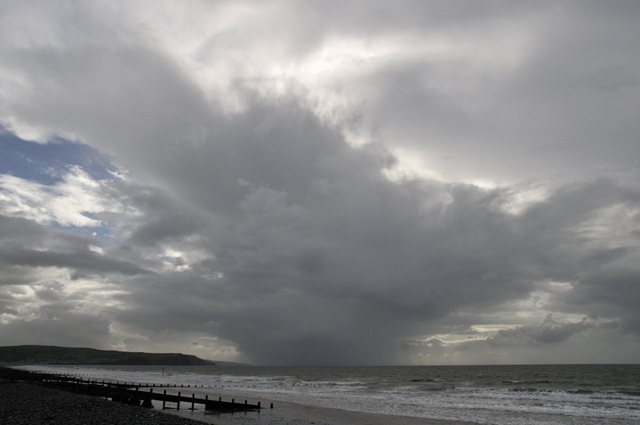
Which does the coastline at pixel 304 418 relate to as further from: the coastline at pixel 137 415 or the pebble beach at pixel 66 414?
the pebble beach at pixel 66 414

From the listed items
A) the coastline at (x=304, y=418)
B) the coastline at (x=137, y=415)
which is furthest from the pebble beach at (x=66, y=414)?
the coastline at (x=304, y=418)

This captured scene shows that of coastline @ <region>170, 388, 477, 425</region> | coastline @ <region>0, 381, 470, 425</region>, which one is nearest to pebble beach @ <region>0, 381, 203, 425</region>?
coastline @ <region>0, 381, 470, 425</region>

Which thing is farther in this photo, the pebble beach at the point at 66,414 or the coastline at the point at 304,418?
the coastline at the point at 304,418

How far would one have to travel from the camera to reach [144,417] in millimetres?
30219

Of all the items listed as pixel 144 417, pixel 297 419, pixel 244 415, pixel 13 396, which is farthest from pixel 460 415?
pixel 13 396

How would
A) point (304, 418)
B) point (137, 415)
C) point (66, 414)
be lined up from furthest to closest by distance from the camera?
point (304, 418)
point (137, 415)
point (66, 414)

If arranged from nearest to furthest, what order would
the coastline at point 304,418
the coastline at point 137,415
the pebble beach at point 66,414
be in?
1. the pebble beach at point 66,414
2. the coastline at point 137,415
3. the coastline at point 304,418

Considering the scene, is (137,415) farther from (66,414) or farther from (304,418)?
(304,418)

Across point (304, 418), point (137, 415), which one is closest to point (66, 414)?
point (137, 415)

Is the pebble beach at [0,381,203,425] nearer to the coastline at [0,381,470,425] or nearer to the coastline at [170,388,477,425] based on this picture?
the coastline at [0,381,470,425]

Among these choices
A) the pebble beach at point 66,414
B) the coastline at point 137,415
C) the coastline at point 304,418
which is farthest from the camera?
the coastline at point 304,418

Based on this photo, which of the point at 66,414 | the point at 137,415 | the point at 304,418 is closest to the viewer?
the point at 66,414

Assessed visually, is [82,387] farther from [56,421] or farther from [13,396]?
[56,421]

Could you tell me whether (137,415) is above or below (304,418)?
above
